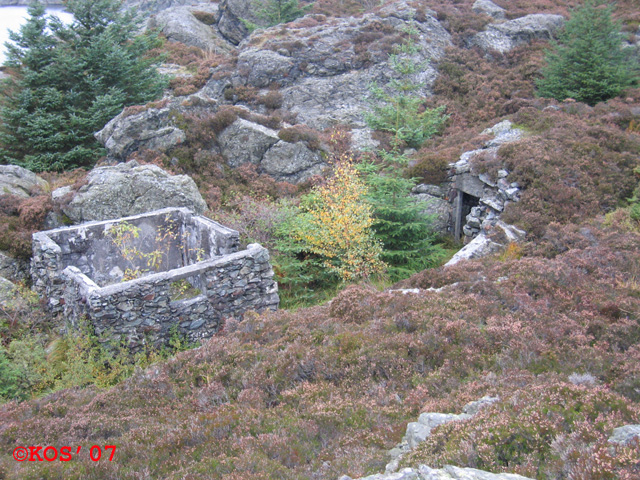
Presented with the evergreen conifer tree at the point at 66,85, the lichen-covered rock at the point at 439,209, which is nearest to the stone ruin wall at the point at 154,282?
the lichen-covered rock at the point at 439,209

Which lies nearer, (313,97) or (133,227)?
(133,227)

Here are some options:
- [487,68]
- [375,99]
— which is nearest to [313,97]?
[375,99]

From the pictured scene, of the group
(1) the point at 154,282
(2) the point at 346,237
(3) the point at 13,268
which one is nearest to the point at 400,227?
(2) the point at 346,237

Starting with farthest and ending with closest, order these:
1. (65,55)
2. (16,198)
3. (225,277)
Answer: (65,55)
(16,198)
(225,277)

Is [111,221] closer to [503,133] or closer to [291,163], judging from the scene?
[291,163]

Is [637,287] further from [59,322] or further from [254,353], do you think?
[59,322]

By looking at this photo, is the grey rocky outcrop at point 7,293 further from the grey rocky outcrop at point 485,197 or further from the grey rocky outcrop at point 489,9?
the grey rocky outcrop at point 489,9

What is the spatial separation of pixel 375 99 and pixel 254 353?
2319 centimetres

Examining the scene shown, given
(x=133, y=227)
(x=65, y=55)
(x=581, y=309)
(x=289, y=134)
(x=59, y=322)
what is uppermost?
(x=65, y=55)

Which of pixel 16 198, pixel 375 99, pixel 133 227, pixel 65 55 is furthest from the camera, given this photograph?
pixel 375 99

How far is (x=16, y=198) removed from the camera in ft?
51.6

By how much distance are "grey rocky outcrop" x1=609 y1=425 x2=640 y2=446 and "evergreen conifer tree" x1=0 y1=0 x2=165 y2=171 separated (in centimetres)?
2205

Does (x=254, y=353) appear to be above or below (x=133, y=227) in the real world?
below

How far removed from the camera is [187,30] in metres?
40.2
